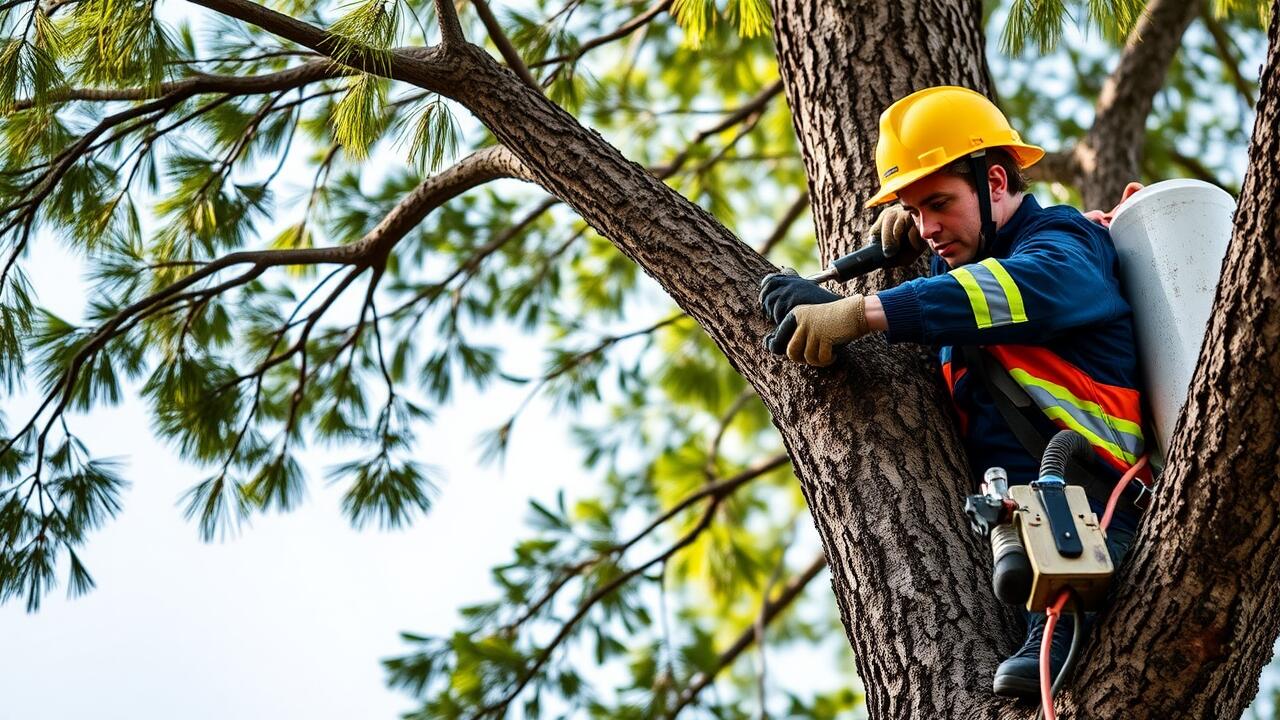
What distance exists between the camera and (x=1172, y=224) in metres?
2.17

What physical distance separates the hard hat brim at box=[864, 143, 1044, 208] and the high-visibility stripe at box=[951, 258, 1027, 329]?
1.09 ft

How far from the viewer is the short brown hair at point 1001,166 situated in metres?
2.32

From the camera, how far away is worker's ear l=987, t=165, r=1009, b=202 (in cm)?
235

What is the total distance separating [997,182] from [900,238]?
0.64 feet

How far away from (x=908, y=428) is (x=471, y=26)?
2.00m

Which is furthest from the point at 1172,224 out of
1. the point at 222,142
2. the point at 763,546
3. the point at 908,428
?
the point at 763,546

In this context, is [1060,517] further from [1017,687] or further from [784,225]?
[784,225]

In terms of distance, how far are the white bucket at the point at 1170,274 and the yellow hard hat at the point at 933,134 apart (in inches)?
10.6

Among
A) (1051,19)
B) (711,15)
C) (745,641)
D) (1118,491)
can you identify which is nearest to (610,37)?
(711,15)

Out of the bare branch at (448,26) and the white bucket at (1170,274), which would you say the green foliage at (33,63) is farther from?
the white bucket at (1170,274)

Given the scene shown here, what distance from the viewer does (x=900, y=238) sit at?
2.38 m

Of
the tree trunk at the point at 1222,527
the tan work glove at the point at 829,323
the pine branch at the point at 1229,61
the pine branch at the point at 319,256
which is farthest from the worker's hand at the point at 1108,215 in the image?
the pine branch at the point at 1229,61

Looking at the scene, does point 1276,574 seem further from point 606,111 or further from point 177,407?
point 606,111

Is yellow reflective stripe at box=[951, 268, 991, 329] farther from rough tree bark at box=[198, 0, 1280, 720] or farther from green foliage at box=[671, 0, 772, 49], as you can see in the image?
green foliage at box=[671, 0, 772, 49]
